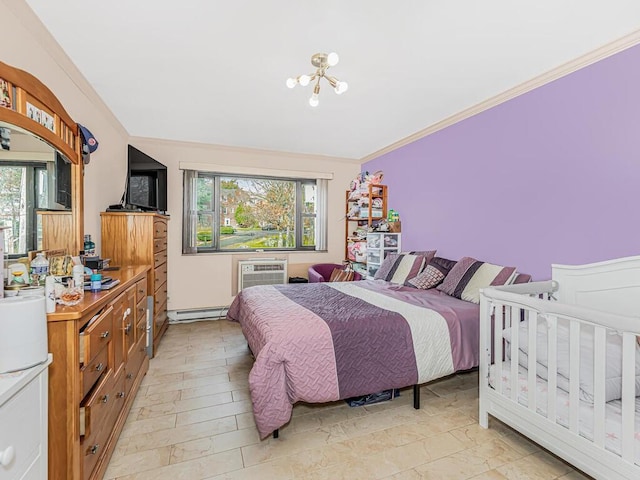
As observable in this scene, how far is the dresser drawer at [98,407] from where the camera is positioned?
127cm

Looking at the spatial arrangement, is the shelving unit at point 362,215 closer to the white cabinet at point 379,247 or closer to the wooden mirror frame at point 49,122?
the white cabinet at point 379,247

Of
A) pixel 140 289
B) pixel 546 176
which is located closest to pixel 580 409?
pixel 546 176

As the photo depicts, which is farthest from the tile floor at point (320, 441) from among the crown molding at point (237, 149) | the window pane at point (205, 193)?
the crown molding at point (237, 149)

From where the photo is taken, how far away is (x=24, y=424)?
0.97 meters

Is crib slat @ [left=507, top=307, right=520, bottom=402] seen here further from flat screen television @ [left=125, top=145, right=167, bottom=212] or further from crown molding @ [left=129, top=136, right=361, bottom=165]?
crown molding @ [left=129, top=136, right=361, bottom=165]

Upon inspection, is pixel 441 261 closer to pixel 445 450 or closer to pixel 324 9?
pixel 445 450

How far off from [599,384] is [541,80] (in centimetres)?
217

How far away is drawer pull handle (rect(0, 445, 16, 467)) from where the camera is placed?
2.74 ft

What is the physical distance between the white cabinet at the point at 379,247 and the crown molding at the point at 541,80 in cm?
125

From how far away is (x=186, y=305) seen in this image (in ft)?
14.1

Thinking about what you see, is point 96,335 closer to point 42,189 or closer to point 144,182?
point 42,189

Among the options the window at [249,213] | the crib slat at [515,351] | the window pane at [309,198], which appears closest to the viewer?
the crib slat at [515,351]

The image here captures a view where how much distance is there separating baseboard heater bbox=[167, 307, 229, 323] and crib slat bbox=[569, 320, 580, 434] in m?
3.94

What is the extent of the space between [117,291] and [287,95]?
204 cm
